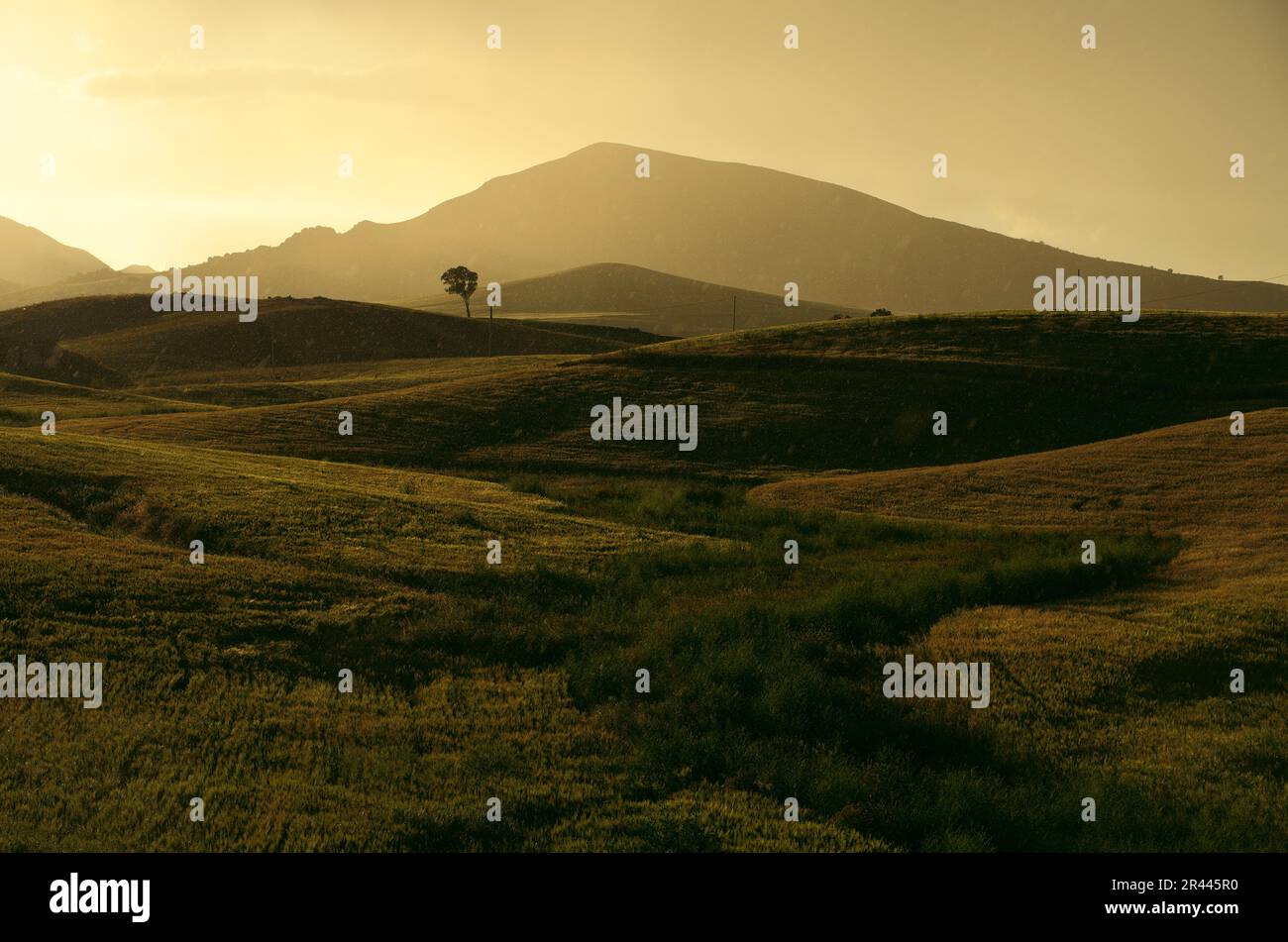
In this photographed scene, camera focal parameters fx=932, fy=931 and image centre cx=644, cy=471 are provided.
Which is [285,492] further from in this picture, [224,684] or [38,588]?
[224,684]

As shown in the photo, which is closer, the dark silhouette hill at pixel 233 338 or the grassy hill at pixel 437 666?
the grassy hill at pixel 437 666

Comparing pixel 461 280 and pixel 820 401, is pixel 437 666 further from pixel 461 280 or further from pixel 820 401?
pixel 461 280

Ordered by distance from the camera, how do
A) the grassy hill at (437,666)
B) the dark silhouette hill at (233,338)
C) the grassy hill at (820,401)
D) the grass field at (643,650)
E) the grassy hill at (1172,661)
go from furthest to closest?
the dark silhouette hill at (233,338) → the grassy hill at (820,401) → the grassy hill at (1172,661) → the grass field at (643,650) → the grassy hill at (437,666)

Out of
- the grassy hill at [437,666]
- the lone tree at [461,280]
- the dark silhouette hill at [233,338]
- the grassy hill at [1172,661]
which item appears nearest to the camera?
the grassy hill at [437,666]

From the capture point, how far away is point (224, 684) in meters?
15.2

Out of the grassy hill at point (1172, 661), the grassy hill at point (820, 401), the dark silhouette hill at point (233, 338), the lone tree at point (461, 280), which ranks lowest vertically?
the grassy hill at point (1172, 661)

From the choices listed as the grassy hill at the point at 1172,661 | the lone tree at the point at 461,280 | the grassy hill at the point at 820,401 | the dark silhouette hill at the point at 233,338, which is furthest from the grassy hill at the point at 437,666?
the lone tree at the point at 461,280

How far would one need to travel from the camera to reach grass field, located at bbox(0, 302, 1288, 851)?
37.6 feet

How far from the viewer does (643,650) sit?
59.5 ft

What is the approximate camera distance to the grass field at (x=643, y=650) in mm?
11453

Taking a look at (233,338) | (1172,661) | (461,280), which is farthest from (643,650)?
(461,280)

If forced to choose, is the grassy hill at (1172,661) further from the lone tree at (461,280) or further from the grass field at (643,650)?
the lone tree at (461,280)

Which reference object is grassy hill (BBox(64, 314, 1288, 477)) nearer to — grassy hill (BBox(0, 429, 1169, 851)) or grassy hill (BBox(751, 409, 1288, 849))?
grassy hill (BBox(751, 409, 1288, 849))

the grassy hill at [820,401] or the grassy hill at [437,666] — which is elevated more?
the grassy hill at [820,401]
